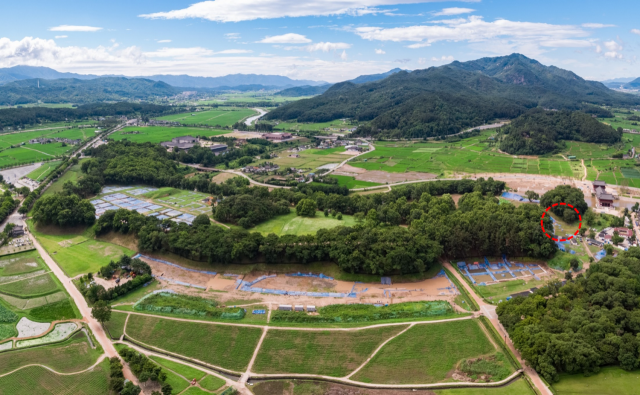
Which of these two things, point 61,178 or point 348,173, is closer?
point 61,178

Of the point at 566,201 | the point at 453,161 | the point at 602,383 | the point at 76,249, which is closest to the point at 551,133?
the point at 453,161

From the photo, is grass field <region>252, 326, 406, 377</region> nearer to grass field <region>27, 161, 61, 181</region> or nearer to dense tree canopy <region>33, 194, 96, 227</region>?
dense tree canopy <region>33, 194, 96, 227</region>

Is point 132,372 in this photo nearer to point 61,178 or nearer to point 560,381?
point 560,381

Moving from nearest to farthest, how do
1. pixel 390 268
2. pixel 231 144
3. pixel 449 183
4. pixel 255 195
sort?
1. pixel 390 268
2. pixel 255 195
3. pixel 449 183
4. pixel 231 144

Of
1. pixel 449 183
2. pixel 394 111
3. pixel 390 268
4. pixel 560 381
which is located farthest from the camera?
pixel 394 111

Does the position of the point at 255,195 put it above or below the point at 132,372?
→ above

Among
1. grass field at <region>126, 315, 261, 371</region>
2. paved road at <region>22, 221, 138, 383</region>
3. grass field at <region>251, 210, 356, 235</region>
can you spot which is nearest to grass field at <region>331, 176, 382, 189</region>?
grass field at <region>251, 210, 356, 235</region>

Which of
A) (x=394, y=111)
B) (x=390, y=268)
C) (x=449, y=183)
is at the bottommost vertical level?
(x=390, y=268)

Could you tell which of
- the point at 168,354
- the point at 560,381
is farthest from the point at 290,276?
the point at 560,381
